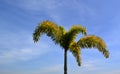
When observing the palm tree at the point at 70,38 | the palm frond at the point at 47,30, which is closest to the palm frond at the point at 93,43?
the palm tree at the point at 70,38

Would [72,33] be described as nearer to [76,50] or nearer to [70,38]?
[70,38]

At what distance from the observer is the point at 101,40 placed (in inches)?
955

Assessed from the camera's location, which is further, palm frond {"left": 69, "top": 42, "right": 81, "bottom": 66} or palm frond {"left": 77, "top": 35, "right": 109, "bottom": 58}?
palm frond {"left": 69, "top": 42, "right": 81, "bottom": 66}

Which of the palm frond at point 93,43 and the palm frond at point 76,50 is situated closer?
the palm frond at point 93,43

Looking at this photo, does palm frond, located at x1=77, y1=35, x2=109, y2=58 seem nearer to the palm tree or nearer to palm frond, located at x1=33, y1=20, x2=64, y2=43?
the palm tree

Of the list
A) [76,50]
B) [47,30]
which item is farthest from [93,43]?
[47,30]

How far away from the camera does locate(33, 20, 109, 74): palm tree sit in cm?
2384

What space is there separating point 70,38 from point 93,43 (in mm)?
Answer: 1923

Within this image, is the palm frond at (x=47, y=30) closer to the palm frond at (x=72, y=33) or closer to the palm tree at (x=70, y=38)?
the palm tree at (x=70, y=38)

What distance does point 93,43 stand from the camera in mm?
24281

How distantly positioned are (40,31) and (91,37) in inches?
162

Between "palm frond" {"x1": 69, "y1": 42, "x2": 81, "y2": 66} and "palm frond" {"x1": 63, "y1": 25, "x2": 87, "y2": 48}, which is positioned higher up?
"palm frond" {"x1": 63, "y1": 25, "x2": 87, "y2": 48}

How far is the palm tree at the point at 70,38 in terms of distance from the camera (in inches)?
939

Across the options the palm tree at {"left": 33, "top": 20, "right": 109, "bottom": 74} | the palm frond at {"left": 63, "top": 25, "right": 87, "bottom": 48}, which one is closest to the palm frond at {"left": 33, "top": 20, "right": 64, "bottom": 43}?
the palm tree at {"left": 33, "top": 20, "right": 109, "bottom": 74}
